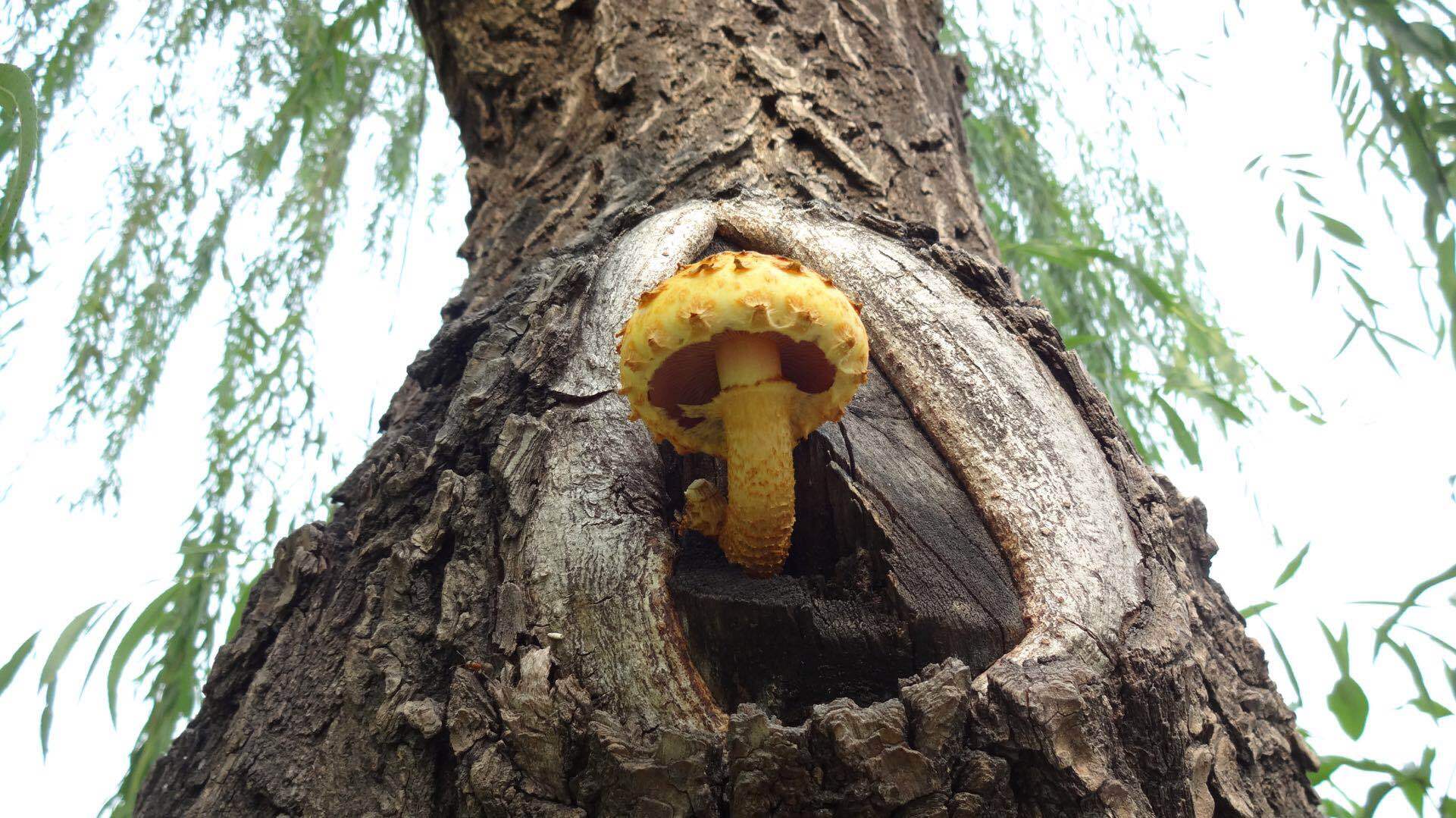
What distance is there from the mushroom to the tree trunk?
76mm

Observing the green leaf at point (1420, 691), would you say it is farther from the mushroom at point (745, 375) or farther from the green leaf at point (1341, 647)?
the mushroom at point (745, 375)

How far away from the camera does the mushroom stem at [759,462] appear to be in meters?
1.07

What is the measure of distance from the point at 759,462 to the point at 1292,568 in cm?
110

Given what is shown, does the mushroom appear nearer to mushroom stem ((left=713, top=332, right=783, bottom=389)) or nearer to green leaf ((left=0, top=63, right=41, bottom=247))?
mushroom stem ((left=713, top=332, right=783, bottom=389))

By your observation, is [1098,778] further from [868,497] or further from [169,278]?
[169,278]

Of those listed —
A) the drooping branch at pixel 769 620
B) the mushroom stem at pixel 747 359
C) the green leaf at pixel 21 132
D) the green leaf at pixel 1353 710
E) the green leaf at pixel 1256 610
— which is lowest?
the green leaf at pixel 1353 710

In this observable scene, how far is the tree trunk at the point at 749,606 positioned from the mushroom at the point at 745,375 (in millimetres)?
76

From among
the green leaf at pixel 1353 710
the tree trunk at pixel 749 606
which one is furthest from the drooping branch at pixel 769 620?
the green leaf at pixel 1353 710

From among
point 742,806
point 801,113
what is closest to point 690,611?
point 742,806

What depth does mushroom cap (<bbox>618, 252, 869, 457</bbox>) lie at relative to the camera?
3.24 ft

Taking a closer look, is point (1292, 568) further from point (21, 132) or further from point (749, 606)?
point (21, 132)

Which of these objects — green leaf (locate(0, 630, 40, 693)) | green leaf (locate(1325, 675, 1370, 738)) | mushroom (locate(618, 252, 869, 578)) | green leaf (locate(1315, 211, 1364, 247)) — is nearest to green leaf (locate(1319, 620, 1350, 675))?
green leaf (locate(1325, 675, 1370, 738))

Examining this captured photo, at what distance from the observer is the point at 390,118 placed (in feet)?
10.3

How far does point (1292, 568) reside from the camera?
5.42 feet
